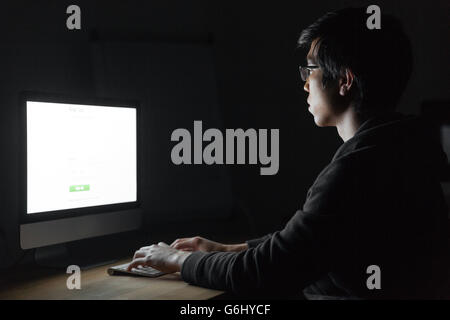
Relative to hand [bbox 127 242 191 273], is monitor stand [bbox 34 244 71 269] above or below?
below

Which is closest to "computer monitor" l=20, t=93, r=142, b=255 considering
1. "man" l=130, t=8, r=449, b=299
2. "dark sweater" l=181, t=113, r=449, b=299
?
"man" l=130, t=8, r=449, b=299

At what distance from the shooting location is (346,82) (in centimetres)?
133

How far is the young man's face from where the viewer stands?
137cm

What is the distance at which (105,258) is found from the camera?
1.67m

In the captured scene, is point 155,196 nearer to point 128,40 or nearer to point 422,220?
point 128,40

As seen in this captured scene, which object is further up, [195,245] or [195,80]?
[195,80]

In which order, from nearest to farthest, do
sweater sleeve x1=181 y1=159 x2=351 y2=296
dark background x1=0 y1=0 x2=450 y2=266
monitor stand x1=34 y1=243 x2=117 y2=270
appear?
sweater sleeve x1=181 y1=159 x2=351 y2=296, monitor stand x1=34 y1=243 x2=117 y2=270, dark background x1=0 y1=0 x2=450 y2=266

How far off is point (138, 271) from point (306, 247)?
1.72ft

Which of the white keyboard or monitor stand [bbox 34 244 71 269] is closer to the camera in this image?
the white keyboard

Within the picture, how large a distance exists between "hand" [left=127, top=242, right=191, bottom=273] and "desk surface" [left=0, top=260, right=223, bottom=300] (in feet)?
0.11

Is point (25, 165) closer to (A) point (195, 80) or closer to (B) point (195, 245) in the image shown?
(B) point (195, 245)
